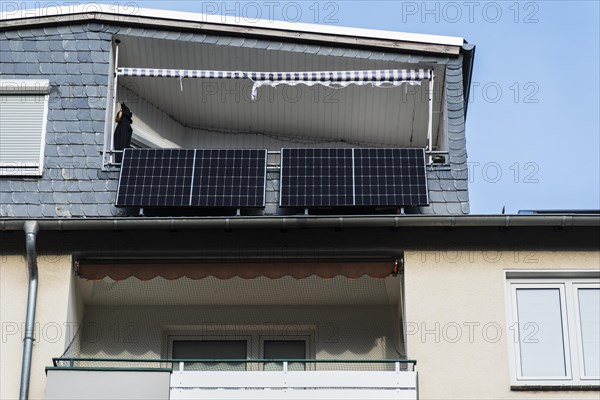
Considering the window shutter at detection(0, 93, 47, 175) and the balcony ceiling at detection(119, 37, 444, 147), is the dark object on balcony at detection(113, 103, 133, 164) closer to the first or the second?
the balcony ceiling at detection(119, 37, 444, 147)

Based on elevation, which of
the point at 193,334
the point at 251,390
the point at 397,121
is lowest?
the point at 251,390

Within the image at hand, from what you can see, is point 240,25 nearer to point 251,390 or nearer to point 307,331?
point 307,331

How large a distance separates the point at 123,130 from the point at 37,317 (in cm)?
371

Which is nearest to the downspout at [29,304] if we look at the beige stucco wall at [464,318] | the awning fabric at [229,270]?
the awning fabric at [229,270]

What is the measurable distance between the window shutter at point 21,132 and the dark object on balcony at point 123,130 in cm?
119

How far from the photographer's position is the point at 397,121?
2158 cm

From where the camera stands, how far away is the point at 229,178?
1816 centimetres

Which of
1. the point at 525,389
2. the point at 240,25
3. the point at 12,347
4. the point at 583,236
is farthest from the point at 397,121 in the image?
the point at 12,347

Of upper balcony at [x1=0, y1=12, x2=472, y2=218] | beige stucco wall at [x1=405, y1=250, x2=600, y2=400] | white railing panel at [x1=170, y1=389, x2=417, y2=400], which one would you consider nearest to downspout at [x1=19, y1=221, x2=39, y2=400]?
upper balcony at [x1=0, y1=12, x2=472, y2=218]

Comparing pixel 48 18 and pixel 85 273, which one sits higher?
pixel 48 18

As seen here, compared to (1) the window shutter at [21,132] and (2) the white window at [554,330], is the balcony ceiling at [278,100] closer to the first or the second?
(1) the window shutter at [21,132]

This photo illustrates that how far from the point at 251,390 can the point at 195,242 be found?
2.40 meters

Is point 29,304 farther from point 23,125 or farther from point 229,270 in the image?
point 23,125

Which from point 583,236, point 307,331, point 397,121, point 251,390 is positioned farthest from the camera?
point 397,121
